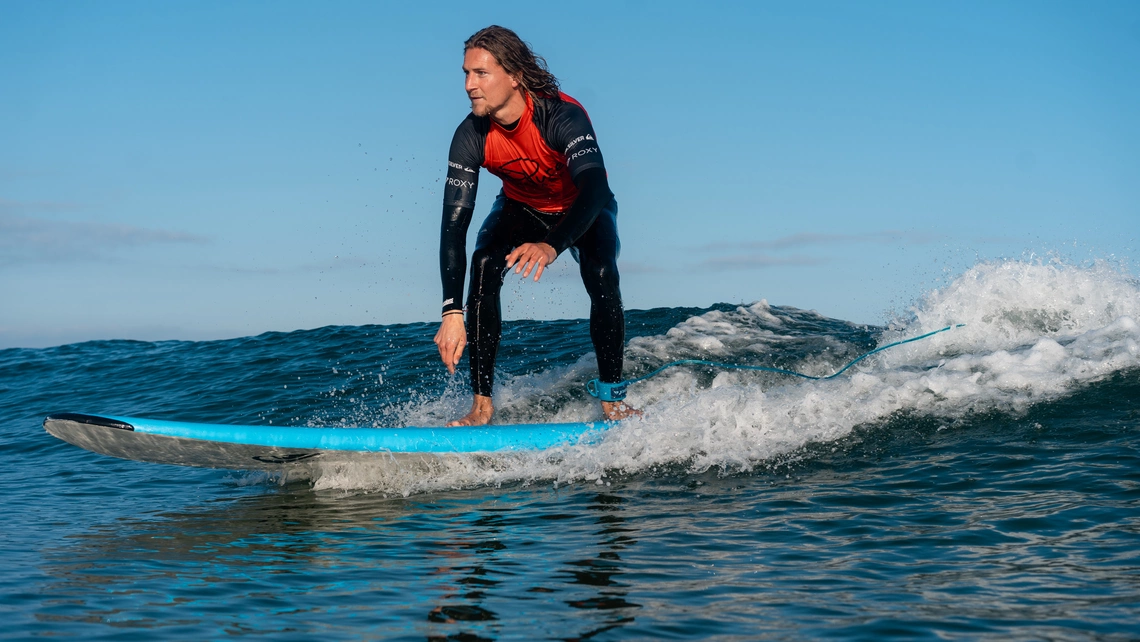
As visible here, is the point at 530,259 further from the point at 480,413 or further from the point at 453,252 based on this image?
the point at 480,413

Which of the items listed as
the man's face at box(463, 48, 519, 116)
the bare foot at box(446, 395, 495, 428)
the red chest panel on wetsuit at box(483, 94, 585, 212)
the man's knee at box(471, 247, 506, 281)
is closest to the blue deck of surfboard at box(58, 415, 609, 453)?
the bare foot at box(446, 395, 495, 428)

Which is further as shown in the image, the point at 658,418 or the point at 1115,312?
the point at 1115,312

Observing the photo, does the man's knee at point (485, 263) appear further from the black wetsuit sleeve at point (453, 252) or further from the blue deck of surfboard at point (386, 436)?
the blue deck of surfboard at point (386, 436)

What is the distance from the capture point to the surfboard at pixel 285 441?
14.9ft

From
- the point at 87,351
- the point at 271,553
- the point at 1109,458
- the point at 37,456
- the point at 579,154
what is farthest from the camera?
the point at 87,351

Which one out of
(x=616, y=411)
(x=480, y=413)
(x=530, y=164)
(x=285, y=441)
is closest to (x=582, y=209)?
(x=530, y=164)

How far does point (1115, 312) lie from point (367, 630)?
675 centimetres

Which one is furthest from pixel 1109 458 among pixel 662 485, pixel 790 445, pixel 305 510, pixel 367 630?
pixel 305 510

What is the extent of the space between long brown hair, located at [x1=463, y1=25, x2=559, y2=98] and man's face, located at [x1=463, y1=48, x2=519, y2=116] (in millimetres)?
30

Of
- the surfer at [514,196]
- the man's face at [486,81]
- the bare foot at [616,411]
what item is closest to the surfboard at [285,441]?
the bare foot at [616,411]

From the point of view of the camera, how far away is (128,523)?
4266mm

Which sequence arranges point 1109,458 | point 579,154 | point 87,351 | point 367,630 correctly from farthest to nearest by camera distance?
point 87,351 < point 579,154 < point 1109,458 < point 367,630

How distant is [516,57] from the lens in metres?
4.79

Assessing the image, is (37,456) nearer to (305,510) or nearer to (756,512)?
(305,510)
